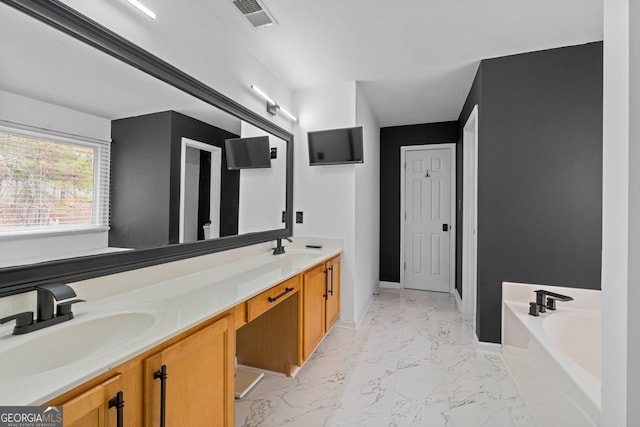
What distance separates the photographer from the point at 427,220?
4.40 meters

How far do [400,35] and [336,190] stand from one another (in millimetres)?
1443

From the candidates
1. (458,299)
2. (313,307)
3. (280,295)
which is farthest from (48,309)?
(458,299)

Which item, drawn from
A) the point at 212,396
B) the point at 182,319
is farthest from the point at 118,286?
the point at 212,396

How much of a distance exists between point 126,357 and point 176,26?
177cm

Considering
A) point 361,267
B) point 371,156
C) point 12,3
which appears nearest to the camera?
point 12,3

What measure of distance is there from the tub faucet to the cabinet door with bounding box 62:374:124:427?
2.52 meters

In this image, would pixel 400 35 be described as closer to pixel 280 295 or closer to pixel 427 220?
pixel 280 295

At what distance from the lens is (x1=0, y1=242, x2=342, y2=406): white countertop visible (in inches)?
27.7

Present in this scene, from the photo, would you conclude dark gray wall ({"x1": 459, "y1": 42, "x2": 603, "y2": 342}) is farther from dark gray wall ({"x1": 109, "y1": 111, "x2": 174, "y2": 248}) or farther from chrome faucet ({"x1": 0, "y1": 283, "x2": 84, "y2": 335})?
chrome faucet ({"x1": 0, "y1": 283, "x2": 84, "y2": 335})

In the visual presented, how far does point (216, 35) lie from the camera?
6.64 ft

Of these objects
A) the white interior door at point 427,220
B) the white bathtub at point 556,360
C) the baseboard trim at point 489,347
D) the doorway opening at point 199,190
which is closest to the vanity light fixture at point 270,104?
the doorway opening at point 199,190

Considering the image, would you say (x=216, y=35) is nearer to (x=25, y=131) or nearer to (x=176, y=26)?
(x=176, y=26)

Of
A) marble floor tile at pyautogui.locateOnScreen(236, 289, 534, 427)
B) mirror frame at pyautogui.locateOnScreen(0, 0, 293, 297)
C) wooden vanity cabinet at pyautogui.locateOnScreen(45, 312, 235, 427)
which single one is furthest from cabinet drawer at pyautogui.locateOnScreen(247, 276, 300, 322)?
marble floor tile at pyautogui.locateOnScreen(236, 289, 534, 427)

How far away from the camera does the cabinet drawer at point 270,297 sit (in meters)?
1.48
